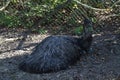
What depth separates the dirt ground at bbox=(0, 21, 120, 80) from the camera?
18.4 ft

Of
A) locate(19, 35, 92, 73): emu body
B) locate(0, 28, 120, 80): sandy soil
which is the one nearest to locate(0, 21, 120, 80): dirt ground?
locate(0, 28, 120, 80): sandy soil

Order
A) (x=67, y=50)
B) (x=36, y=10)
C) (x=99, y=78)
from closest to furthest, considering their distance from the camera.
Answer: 1. (x=99, y=78)
2. (x=67, y=50)
3. (x=36, y=10)

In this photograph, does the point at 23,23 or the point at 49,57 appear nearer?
the point at 49,57

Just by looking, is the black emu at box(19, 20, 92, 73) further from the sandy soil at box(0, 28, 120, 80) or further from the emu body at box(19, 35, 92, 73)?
the sandy soil at box(0, 28, 120, 80)

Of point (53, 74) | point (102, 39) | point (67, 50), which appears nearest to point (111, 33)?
point (102, 39)

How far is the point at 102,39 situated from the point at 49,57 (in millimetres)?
1636

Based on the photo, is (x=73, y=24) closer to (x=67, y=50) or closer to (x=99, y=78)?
(x=67, y=50)

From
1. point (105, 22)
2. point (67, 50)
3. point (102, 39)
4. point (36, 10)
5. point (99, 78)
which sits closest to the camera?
point (99, 78)

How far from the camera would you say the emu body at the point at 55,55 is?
5.80m

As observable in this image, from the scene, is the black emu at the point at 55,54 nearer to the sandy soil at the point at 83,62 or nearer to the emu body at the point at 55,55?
the emu body at the point at 55,55

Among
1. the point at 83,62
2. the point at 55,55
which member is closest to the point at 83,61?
the point at 83,62

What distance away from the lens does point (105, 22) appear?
8.20 m

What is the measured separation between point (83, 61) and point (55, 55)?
553mm

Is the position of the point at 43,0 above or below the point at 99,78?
above
